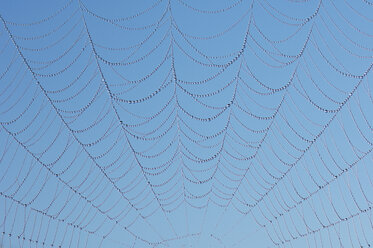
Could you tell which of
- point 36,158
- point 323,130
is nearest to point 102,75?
point 36,158

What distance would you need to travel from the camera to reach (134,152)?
1866 cm

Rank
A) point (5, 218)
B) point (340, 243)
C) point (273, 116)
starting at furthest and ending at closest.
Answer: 1. point (273, 116)
2. point (340, 243)
3. point (5, 218)

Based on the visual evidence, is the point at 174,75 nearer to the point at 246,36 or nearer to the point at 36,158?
the point at 246,36

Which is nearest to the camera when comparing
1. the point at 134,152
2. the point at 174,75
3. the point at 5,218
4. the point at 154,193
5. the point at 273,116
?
the point at 5,218

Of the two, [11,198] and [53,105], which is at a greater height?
[53,105]

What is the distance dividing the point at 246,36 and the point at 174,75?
2410 mm

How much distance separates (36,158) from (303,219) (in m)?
8.76

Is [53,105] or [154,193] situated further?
[154,193]

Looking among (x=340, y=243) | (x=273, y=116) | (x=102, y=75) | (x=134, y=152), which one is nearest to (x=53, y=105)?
(x=102, y=75)

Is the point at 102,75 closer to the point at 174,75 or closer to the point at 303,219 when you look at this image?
the point at 174,75

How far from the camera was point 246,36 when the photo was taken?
14094 mm

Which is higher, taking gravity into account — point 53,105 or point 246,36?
point 246,36

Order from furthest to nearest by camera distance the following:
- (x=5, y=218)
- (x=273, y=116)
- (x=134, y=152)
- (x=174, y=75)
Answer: (x=134, y=152), (x=273, y=116), (x=174, y=75), (x=5, y=218)

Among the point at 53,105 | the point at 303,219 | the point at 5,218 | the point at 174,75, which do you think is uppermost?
the point at 174,75
